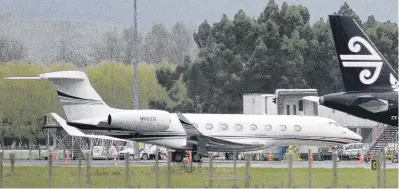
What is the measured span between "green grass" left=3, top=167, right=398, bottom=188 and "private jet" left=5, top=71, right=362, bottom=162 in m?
17.1

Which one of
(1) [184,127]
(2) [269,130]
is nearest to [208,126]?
(1) [184,127]

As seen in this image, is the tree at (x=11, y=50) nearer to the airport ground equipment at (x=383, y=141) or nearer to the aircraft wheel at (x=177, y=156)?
the aircraft wheel at (x=177, y=156)

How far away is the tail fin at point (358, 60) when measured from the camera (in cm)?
4469

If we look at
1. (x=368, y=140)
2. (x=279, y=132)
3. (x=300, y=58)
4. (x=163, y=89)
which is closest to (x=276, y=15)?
(x=300, y=58)

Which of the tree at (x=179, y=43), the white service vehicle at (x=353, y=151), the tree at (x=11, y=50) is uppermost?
the tree at (x=179, y=43)

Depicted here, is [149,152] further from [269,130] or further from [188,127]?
[188,127]

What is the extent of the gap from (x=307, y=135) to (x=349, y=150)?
804 cm

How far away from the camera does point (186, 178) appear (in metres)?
41.0

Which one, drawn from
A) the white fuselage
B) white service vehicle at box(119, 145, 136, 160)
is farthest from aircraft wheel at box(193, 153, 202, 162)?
white service vehicle at box(119, 145, 136, 160)

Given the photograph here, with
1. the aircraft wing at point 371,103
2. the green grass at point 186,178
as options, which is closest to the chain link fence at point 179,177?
the green grass at point 186,178

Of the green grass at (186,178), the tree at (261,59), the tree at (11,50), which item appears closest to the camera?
the green grass at (186,178)

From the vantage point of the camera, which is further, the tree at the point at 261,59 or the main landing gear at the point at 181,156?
the tree at the point at 261,59

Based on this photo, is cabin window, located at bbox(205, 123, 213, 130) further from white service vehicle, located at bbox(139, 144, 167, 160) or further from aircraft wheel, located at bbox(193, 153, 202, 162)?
white service vehicle, located at bbox(139, 144, 167, 160)

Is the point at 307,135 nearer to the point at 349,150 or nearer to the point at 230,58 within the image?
the point at 349,150
